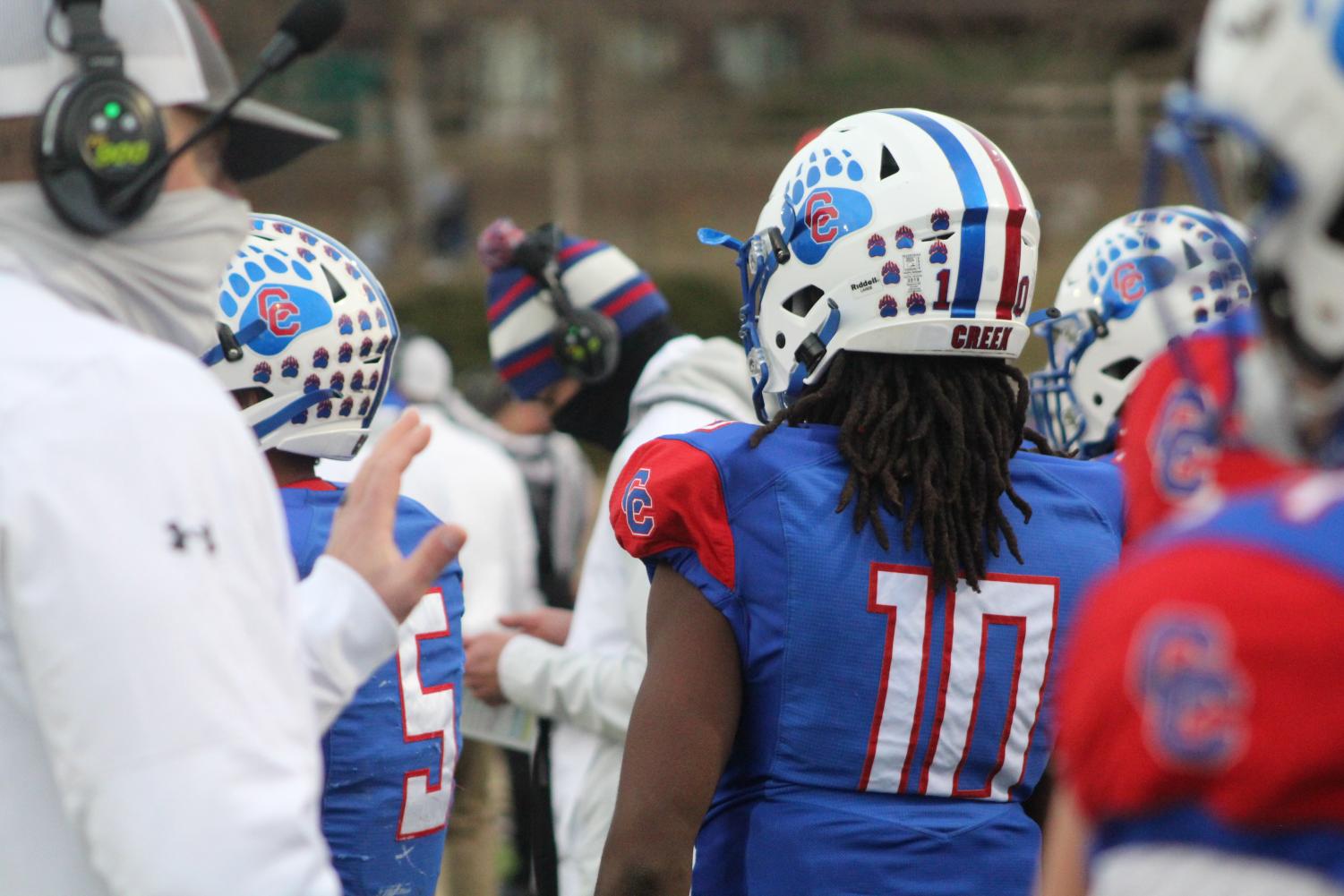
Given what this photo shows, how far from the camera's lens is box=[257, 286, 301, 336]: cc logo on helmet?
3.27m

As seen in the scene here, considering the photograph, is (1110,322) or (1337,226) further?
(1110,322)

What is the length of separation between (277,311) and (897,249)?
1259mm

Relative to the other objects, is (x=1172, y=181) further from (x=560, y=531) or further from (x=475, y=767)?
(x=475, y=767)

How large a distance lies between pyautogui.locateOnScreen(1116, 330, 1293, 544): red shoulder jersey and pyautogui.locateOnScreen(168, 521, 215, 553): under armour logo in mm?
908

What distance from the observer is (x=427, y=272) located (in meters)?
23.7

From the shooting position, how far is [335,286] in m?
3.40

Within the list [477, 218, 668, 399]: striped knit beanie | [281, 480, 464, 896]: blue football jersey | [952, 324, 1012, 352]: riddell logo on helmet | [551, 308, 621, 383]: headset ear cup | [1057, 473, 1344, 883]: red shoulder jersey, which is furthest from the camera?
[477, 218, 668, 399]: striped knit beanie

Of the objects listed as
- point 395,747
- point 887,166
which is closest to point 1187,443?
point 887,166

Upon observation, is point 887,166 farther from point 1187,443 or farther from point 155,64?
point 1187,443

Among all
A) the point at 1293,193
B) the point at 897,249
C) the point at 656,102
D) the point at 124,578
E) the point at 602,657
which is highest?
the point at 656,102

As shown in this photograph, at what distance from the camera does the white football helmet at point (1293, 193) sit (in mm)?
1369

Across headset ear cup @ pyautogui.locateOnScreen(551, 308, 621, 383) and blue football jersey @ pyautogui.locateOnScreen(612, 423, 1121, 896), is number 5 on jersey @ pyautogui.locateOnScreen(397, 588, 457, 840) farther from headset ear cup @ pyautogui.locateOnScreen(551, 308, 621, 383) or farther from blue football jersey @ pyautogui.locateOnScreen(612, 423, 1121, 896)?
headset ear cup @ pyautogui.locateOnScreen(551, 308, 621, 383)

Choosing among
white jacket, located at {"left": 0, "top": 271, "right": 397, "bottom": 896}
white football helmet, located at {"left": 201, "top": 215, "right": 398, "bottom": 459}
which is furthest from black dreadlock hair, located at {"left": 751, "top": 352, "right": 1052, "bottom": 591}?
white jacket, located at {"left": 0, "top": 271, "right": 397, "bottom": 896}

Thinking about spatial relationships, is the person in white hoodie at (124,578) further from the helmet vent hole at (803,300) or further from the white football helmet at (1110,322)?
the white football helmet at (1110,322)
